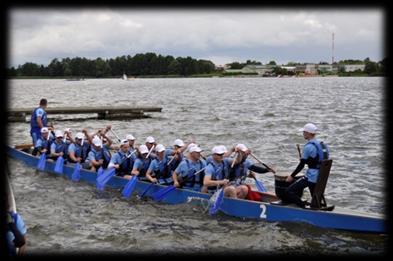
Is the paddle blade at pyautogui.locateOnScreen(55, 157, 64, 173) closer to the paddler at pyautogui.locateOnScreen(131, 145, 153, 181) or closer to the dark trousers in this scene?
the paddler at pyautogui.locateOnScreen(131, 145, 153, 181)

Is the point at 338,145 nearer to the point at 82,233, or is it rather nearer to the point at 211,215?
the point at 211,215

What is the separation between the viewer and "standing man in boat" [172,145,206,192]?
40.4 feet

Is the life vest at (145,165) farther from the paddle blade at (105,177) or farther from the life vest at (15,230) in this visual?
the life vest at (15,230)

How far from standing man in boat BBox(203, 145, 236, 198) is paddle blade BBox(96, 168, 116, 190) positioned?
368 cm

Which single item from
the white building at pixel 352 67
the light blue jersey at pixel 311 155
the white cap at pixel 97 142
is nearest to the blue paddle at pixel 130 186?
the white cap at pixel 97 142

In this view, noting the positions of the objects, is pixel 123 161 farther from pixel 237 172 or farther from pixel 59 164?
pixel 237 172

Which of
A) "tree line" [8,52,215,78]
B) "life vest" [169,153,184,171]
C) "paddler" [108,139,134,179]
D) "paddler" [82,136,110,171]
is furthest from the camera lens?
"tree line" [8,52,215,78]

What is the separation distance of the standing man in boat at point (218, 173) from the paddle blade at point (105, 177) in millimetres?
3679

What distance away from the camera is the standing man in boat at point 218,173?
1155 centimetres

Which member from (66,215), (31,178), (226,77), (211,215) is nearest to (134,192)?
(66,215)

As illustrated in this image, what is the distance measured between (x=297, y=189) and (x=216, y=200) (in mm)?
2040

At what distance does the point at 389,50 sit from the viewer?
600cm

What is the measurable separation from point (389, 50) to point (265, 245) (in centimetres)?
565

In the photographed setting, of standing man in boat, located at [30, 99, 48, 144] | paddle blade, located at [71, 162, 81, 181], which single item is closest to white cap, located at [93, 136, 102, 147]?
paddle blade, located at [71, 162, 81, 181]
